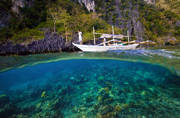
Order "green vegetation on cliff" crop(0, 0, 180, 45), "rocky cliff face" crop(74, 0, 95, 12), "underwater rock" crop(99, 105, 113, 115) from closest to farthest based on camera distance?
"underwater rock" crop(99, 105, 113, 115) < "green vegetation on cliff" crop(0, 0, 180, 45) < "rocky cliff face" crop(74, 0, 95, 12)

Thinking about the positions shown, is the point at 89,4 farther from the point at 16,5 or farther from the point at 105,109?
the point at 105,109

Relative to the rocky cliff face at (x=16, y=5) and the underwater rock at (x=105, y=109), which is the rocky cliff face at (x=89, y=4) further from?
the underwater rock at (x=105, y=109)

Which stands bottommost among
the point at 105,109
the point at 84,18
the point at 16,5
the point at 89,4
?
the point at 105,109

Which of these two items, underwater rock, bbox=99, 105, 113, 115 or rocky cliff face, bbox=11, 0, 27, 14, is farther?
rocky cliff face, bbox=11, 0, 27, 14

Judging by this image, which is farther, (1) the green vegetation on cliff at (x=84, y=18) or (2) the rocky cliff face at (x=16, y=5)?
(2) the rocky cliff face at (x=16, y=5)

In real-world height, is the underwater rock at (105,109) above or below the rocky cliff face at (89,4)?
below

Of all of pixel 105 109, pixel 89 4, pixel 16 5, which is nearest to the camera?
pixel 105 109

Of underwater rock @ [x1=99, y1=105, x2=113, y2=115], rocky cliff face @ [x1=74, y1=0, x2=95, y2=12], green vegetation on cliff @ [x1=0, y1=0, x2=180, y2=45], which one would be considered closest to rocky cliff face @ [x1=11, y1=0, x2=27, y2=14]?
green vegetation on cliff @ [x1=0, y1=0, x2=180, y2=45]

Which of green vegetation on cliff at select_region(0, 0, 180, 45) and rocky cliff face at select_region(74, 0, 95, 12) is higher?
rocky cliff face at select_region(74, 0, 95, 12)

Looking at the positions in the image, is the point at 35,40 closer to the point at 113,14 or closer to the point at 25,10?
the point at 25,10

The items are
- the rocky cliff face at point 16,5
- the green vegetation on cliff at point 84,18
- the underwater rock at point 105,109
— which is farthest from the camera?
the rocky cliff face at point 16,5

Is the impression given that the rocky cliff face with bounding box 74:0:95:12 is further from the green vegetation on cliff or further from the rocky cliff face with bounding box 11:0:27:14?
the rocky cliff face with bounding box 11:0:27:14

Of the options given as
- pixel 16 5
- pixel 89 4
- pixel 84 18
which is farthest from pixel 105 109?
pixel 89 4

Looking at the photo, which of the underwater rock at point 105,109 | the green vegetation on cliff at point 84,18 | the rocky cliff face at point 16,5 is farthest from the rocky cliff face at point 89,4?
the underwater rock at point 105,109
